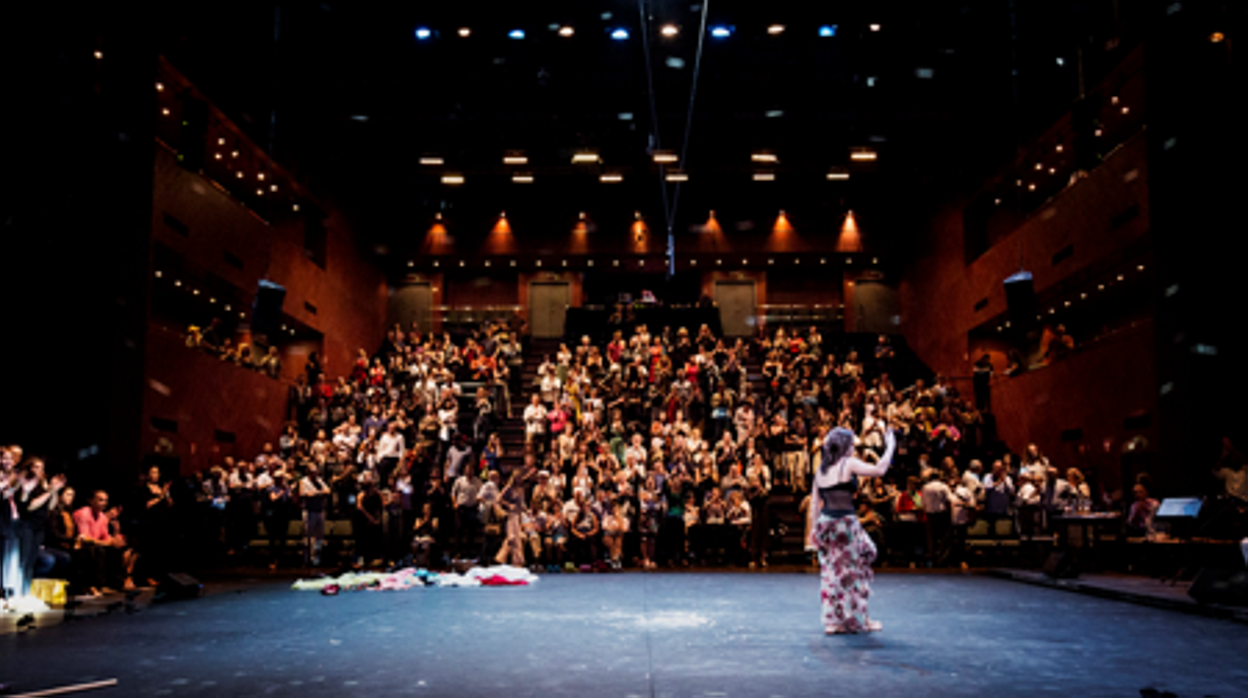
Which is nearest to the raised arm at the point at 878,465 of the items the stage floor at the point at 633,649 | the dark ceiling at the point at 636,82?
the stage floor at the point at 633,649

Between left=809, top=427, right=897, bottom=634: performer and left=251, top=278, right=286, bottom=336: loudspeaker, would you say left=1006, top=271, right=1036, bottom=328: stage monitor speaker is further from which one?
left=251, top=278, right=286, bottom=336: loudspeaker

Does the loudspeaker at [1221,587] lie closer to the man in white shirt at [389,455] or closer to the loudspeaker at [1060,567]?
the loudspeaker at [1060,567]

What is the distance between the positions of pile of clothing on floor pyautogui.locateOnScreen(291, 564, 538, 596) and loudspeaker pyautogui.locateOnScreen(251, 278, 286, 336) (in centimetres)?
563

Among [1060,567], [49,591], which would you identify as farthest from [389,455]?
[1060,567]

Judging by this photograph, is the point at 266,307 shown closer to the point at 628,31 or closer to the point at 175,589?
the point at 175,589

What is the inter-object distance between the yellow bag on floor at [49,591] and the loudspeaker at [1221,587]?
10.3 m

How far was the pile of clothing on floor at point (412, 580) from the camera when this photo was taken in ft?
33.1

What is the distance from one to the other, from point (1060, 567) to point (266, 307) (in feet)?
40.2

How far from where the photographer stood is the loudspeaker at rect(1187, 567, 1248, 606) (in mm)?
7062

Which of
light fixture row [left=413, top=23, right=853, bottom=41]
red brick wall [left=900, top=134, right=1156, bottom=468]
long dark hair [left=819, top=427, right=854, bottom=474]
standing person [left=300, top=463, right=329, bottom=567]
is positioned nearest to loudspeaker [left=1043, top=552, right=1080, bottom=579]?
red brick wall [left=900, top=134, right=1156, bottom=468]

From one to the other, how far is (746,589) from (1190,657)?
499 cm

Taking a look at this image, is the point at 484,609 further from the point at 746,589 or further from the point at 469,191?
the point at 469,191

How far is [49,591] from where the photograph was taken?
28.2 ft

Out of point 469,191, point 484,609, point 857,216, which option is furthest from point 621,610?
point 857,216
